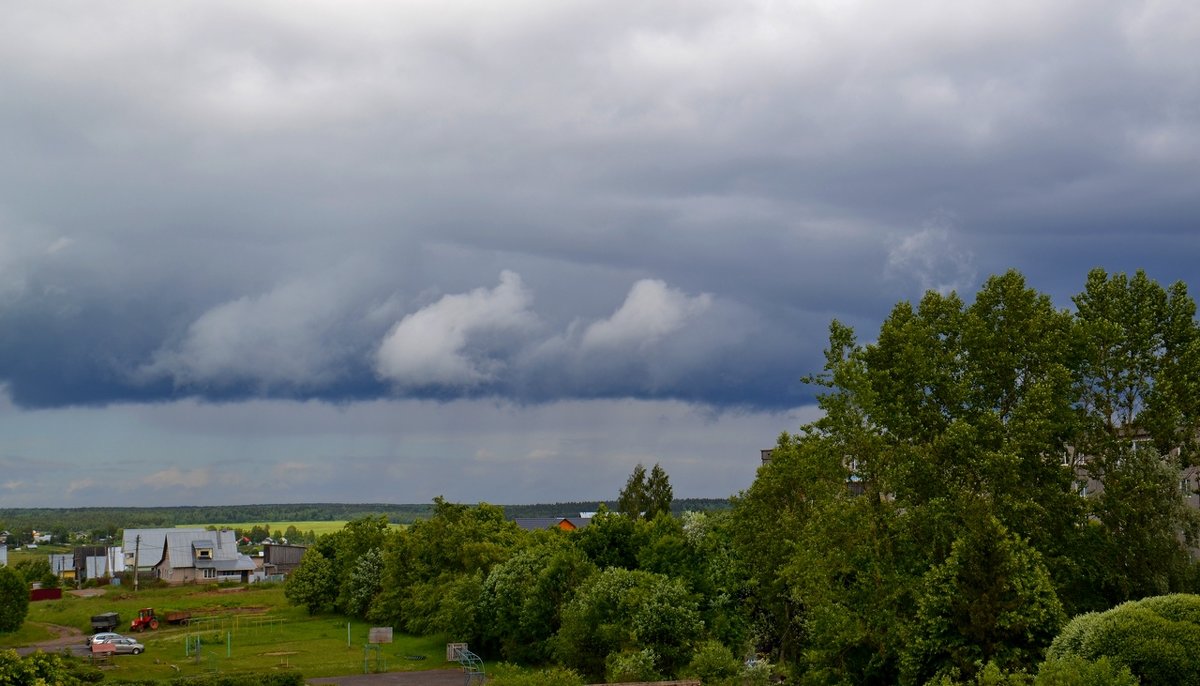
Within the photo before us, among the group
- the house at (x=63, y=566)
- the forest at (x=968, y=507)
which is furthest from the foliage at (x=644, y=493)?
the house at (x=63, y=566)

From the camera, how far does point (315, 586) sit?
10819cm

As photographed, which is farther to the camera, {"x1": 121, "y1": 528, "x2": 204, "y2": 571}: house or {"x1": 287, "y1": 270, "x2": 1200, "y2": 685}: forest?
{"x1": 121, "y1": 528, "x2": 204, "y2": 571}: house

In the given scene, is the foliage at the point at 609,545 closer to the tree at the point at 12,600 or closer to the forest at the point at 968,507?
the forest at the point at 968,507

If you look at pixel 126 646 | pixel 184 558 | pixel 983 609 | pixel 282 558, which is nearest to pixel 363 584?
pixel 126 646

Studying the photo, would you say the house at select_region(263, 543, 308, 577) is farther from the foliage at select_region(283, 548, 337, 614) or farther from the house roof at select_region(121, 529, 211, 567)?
the foliage at select_region(283, 548, 337, 614)

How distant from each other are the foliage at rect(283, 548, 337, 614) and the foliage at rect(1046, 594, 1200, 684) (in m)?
86.3

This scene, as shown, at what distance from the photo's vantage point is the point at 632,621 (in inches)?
2064

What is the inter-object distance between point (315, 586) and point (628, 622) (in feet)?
209

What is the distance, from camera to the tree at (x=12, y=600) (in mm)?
88000

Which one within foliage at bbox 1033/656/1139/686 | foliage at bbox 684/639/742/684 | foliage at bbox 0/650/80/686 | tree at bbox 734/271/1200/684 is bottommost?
foliage at bbox 684/639/742/684

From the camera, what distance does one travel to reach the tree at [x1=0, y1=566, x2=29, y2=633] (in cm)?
8800

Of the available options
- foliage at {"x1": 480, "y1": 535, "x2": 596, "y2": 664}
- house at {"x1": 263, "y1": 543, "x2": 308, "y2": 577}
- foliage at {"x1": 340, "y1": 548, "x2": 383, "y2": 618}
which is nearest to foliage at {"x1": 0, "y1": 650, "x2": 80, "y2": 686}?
foliage at {"x1": 480, "y1": 535, "x2": 596, "y2": 664}

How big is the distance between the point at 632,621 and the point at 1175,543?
947 inches

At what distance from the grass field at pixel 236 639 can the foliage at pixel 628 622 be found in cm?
1939
